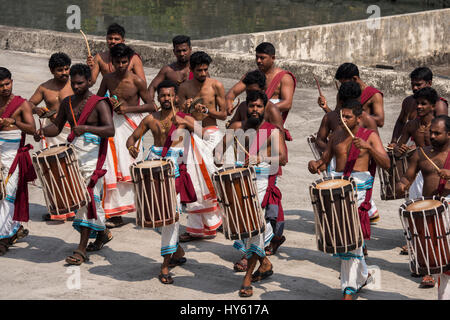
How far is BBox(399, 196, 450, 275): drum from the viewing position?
6657mm

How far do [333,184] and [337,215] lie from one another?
0.27 metres

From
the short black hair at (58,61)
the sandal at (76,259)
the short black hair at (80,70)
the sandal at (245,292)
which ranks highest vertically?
the short black hair at (58,61)

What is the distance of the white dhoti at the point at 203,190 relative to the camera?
890 cm

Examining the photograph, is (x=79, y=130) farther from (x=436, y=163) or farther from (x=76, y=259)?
(x=436, y=163)

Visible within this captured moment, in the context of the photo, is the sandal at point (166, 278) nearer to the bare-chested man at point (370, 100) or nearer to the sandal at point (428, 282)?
the sandal at point (428, 282)

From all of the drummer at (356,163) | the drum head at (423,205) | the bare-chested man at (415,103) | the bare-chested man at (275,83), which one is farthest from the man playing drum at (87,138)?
the drum head at (423,205)

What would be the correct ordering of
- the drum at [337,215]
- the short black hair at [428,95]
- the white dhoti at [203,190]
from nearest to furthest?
1. the drum at [337,215]
2. the short black hair at [428,95]
3. the white dhoti at [203,190]

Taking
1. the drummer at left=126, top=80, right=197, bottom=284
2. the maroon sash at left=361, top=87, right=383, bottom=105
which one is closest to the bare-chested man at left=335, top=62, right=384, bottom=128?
the maroon sash at left=361, top=87, right=383, bottom=105

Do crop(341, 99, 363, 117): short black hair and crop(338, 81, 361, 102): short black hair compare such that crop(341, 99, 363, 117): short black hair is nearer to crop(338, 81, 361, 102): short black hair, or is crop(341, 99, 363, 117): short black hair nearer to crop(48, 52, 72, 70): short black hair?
crop(338, 81, 361, 102): short black hair

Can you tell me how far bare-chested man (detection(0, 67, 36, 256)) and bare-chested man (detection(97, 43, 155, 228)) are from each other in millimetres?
1068

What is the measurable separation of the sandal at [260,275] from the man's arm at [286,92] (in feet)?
6.63

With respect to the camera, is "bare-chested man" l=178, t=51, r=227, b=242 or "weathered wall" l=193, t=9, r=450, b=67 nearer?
"bare-chested man" l=178, t=51, r=227, b=242

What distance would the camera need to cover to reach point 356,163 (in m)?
7.73
